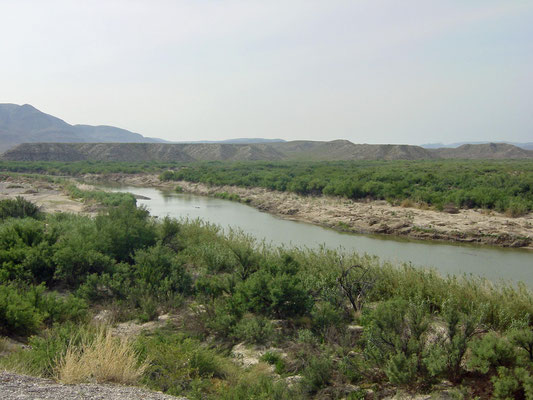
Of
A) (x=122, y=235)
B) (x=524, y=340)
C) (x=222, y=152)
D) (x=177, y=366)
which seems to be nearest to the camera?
(x=524, y=340)

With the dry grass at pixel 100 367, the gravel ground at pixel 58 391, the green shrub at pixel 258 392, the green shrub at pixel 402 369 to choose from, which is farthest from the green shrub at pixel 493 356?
the dry grass at pixel 100 367

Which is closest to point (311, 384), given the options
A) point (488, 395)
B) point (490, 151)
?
point (488, 395)

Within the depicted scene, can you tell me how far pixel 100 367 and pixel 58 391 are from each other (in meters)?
0.68

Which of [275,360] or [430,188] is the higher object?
[430,188]

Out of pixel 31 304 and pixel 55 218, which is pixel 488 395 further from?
pixel 55 218

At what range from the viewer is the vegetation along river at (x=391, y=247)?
14930 millimetres

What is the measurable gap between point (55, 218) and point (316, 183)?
72.2 ft

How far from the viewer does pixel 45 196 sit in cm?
3028

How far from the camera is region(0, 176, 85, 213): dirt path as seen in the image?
24.9 m

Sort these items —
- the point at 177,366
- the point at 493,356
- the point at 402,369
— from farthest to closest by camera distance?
the point at 177,366 < the point at 402,369 < the point at 493,356

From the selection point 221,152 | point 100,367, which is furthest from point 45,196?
point 221,152

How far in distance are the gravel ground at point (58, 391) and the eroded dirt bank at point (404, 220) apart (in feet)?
58.7

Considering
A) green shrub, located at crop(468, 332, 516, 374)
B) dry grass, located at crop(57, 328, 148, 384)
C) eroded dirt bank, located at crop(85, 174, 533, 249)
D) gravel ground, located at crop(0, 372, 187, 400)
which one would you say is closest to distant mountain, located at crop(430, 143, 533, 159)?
eroded dirt bank, located at crop(85, 174, 533, 249)

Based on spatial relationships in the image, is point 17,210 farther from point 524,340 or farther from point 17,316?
point 524,340
